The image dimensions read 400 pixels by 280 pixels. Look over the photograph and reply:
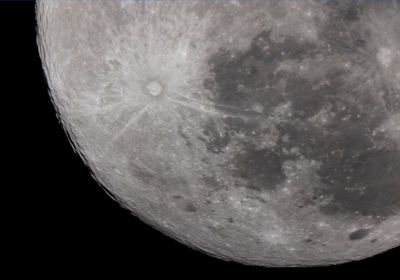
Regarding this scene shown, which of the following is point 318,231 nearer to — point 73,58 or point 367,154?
point 367,154

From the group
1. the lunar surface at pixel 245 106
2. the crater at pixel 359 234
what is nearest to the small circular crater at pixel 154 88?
the lunar surface at pixel 245 106

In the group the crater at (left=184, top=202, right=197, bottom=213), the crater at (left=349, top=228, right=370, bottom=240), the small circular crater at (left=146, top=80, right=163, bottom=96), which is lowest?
the crater at (left=184, top=202, right=197, bottom=213)

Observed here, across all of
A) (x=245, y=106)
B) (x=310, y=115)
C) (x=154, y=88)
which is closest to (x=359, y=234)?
(x=310, y=115)

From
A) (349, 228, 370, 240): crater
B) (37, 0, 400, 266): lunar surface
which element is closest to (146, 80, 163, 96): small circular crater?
(37, 0, 400, 266): lunar surface

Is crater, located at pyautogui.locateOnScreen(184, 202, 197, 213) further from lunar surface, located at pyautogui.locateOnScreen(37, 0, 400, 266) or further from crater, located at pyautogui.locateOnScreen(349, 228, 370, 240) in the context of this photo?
crater, located at pyautogui.locateOnScreen(349, 228, 370, 240)

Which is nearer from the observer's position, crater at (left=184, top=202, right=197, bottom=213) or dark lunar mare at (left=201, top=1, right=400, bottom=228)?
dark lunar mare at (left=201, top=1, right=400, bottom=228)

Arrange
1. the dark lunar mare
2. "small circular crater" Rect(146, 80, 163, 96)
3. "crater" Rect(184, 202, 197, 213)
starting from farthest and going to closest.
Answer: "crater" Rect(184, 202, 197, 213)
"small circular crater" Rect(146, 80, 163, 96)
the dark lunar mare
